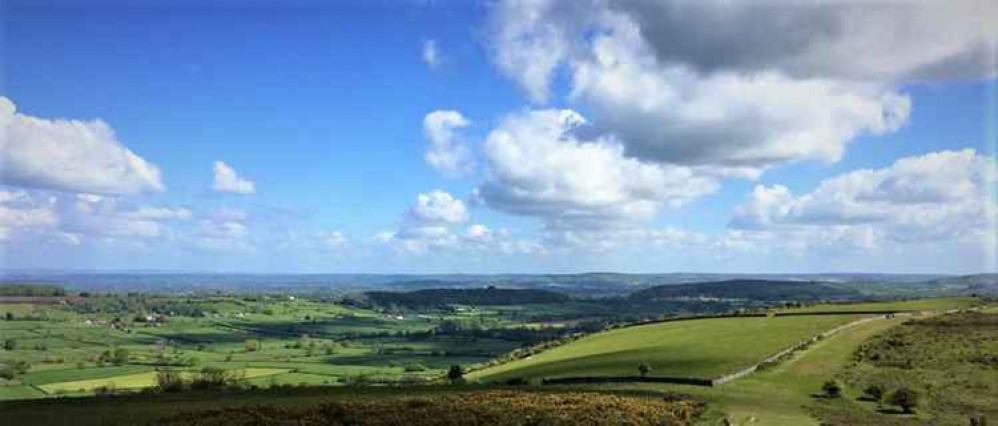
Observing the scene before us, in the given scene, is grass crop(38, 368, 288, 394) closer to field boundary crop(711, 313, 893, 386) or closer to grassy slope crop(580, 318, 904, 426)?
field boundary crop(711, 313, 893, 386)

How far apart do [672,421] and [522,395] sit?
9.69 m

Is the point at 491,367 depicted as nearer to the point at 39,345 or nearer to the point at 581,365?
the point at 581,365

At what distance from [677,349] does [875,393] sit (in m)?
29.3

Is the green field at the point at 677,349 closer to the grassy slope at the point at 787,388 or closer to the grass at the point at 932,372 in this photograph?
the grassy slope at the point at 787,388

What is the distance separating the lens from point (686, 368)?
56750 mm

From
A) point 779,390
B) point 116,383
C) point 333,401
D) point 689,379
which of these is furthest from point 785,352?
point 116,383

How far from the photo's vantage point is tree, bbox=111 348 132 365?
138863 millimetres

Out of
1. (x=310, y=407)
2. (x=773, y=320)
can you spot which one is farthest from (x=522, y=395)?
(x=773, y=320)

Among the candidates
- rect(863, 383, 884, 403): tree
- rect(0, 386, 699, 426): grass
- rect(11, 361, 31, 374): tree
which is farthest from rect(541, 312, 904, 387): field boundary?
rect(11, 361, 31, 374): tree

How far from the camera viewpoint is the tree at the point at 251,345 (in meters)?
177

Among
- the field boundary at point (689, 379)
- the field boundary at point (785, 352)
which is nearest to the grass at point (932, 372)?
the field boundary at point (785, 352)

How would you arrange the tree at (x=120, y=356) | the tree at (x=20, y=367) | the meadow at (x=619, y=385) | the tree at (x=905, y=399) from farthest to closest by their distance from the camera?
1. the tree at (x=120, y=356)
2. the tree at (x=20, y=367)
3. the tree at (x=905, y=399)
4. the meadow at (x=619, y=385)

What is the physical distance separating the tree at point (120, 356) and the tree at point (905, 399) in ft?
443

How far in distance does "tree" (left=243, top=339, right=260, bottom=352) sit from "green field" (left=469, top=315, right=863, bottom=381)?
10021 cm
